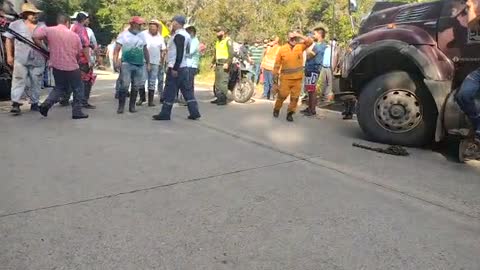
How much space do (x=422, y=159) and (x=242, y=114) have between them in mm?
4016

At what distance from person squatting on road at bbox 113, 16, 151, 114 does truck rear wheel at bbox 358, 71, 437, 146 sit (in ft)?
13.7

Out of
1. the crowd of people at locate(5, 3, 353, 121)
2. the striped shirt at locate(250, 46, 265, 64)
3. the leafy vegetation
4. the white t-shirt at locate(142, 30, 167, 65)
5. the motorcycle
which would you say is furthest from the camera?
the leafy vegetation

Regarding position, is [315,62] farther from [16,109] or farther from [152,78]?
[16,109]

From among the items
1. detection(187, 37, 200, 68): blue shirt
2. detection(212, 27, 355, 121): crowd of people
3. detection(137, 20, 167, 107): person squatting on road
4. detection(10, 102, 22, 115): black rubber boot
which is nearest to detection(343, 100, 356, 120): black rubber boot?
detection(212, 27, 355, 121): crowd of people

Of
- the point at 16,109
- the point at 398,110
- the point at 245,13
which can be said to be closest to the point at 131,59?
the point at 16,109

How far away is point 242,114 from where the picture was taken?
914cm

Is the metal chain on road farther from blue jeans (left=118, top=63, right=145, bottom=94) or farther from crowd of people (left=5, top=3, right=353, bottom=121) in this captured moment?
blue jeans (left=118, top=63, right=145, bottom=94)

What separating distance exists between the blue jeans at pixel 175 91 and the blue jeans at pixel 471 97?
430 centimetres

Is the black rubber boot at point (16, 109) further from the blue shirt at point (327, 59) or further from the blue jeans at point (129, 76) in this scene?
the blue shirt at point (327, 59)

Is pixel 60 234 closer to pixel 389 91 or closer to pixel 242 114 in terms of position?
pixel 389 91

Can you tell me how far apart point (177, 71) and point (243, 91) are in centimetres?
316

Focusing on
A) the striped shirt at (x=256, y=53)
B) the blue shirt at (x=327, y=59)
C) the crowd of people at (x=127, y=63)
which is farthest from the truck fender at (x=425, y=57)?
the striped shirt at (x=256, y=53)

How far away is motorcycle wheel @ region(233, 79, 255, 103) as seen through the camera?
11.1m

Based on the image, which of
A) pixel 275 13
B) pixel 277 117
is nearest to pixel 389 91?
pixel 277 117
